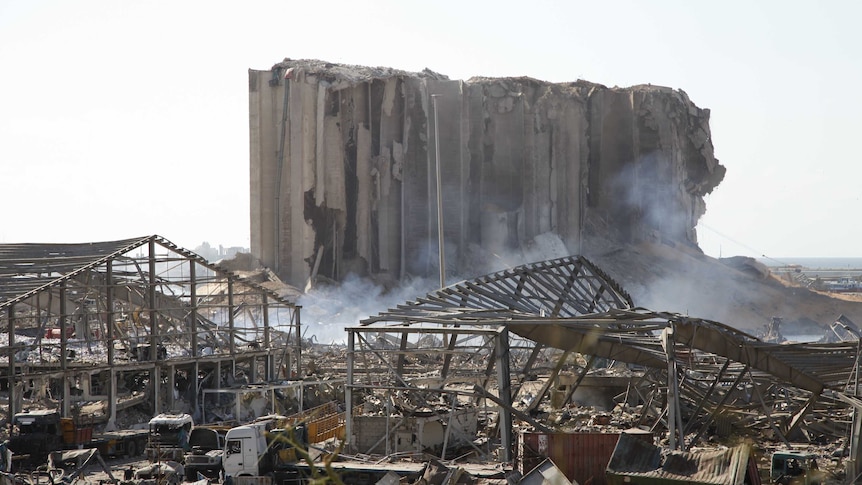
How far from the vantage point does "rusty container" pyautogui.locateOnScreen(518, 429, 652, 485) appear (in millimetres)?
20094

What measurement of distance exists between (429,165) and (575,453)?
56.5m

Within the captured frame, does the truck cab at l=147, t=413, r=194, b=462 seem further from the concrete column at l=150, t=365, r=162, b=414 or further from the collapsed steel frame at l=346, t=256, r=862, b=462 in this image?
the concrete column at l=150, t=365, r=162, b=414

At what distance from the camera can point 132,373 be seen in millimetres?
36312

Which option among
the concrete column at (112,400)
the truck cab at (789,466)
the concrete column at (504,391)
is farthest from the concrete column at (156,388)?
the truck cab at (789,466)

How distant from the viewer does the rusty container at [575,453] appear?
20.1 m

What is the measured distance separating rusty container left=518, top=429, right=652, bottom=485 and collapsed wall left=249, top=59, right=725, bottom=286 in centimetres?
4794

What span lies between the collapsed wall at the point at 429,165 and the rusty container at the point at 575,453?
47937mm

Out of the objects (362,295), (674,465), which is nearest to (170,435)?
(674,465)

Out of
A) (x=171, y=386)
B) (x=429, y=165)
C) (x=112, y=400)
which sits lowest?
→ (x=112, y=400)

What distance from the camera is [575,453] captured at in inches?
805

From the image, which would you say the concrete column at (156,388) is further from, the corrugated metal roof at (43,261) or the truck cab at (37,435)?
the truck cab at (37,435)

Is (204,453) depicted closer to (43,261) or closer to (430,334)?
(43,261)

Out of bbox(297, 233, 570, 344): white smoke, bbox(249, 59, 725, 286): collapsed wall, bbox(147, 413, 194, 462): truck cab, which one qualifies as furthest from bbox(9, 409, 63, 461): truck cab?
bbox(249, 59, 725, 286): collapsed wall

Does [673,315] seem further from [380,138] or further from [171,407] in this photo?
[380,138]
